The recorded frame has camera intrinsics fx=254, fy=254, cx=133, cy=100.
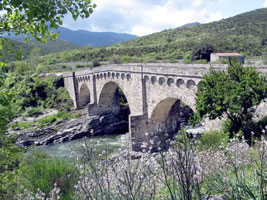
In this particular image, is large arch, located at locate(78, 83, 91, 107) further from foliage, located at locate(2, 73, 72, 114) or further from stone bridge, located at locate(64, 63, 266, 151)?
stone bridge, located at locate(64, 63, 266, 151)

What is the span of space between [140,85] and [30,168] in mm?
11381

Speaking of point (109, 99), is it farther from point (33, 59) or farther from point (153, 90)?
point (33, 59)

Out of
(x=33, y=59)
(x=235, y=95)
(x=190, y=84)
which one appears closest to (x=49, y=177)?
(x=235, y=95)

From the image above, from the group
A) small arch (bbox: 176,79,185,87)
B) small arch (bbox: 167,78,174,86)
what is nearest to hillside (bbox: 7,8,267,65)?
small arch (bbox: 167,78,174,86)

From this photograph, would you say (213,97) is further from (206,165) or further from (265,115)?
(206,165)

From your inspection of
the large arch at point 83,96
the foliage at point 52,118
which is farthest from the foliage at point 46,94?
the foliage at point 52,118

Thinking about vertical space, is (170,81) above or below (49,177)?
above

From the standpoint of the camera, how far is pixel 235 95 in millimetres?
8844

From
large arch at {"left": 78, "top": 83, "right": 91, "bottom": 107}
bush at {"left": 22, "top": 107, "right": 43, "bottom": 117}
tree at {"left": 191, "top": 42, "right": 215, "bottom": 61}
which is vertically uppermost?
tree at {"left": 191, "top": 42, "right": 215, "bottom": 61}

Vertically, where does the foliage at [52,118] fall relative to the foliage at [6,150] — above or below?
below

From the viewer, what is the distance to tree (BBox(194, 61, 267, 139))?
8.74 meters

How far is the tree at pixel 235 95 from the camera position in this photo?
874 centimetres

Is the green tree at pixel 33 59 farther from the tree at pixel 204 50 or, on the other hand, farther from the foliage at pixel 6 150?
the foliage at pixel 6 150

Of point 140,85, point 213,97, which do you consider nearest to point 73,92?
point 140,85
